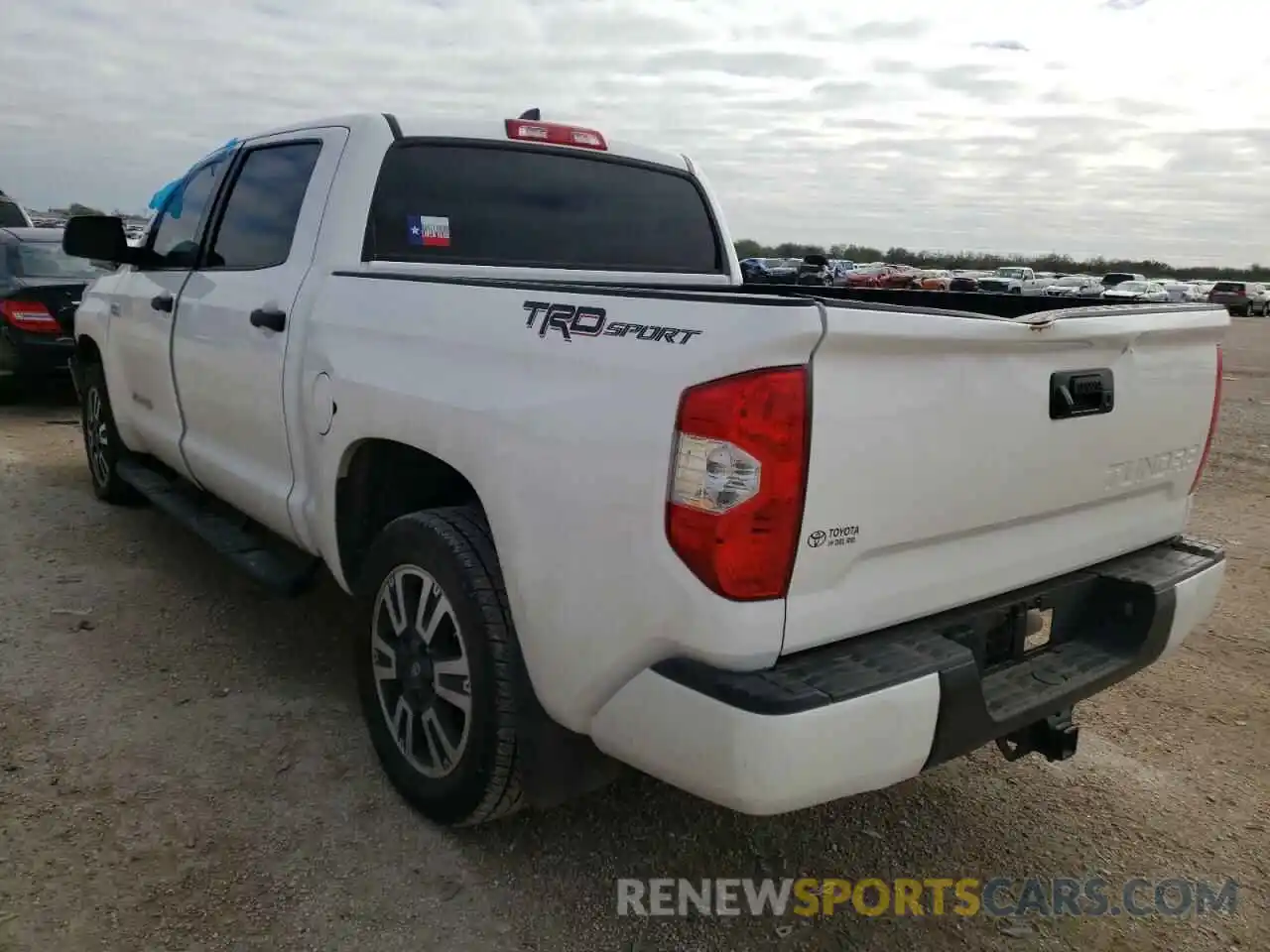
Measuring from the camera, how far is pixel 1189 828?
299 centimetres

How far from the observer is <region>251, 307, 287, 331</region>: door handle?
3338 mm

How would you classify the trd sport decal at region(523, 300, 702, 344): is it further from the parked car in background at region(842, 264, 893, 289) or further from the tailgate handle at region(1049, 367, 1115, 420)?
the parked car in background at region(842, 264, 893, 289)

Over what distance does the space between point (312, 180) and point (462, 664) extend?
1938mm

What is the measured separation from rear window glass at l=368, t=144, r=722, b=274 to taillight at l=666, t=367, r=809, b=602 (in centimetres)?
188

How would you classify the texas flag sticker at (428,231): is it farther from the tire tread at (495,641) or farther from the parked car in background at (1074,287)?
the parked car in background at (1074,287)

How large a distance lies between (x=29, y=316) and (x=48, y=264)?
2.50ft

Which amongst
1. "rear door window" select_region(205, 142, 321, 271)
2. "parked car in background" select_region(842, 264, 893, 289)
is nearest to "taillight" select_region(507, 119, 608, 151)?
"rear door window" select_region(205, 142, 321, 271)

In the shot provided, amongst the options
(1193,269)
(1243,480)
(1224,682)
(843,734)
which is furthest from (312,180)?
(1193,269)

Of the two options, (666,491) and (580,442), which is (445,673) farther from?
(666,491)

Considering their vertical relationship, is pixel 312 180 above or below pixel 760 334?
above

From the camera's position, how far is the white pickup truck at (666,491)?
1.93 meters

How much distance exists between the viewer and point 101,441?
19.4 ft

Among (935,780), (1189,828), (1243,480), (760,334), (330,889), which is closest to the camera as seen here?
(760,334)

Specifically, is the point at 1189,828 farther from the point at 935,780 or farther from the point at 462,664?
the point at 462,664
